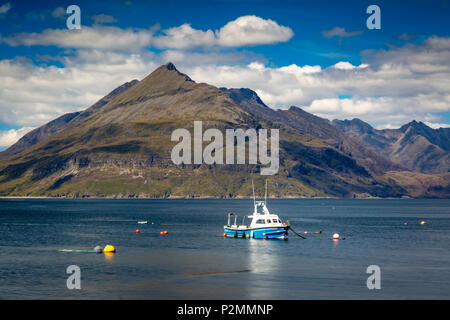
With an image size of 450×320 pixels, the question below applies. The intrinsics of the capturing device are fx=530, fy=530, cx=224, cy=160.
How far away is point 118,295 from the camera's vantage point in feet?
234

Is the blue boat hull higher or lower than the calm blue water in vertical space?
higher

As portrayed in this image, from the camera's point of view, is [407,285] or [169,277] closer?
Answer: [407,285]

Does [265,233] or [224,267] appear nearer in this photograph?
[224,267]

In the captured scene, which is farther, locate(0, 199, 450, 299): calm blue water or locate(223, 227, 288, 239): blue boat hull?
locate(223, 227, 288, 239): blue boat hull

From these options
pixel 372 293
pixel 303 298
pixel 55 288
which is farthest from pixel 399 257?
pixel 55 288

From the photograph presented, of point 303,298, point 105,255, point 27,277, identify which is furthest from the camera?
point 105,255

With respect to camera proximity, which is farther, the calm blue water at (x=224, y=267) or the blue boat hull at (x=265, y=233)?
the blue boat hull at (x=265, y=233)

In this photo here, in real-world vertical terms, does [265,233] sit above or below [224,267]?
above

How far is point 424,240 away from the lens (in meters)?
154

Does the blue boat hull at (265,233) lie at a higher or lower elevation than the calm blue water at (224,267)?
higher

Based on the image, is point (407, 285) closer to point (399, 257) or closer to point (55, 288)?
point (399, 257)

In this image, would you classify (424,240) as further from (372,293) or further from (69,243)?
(69,243)
